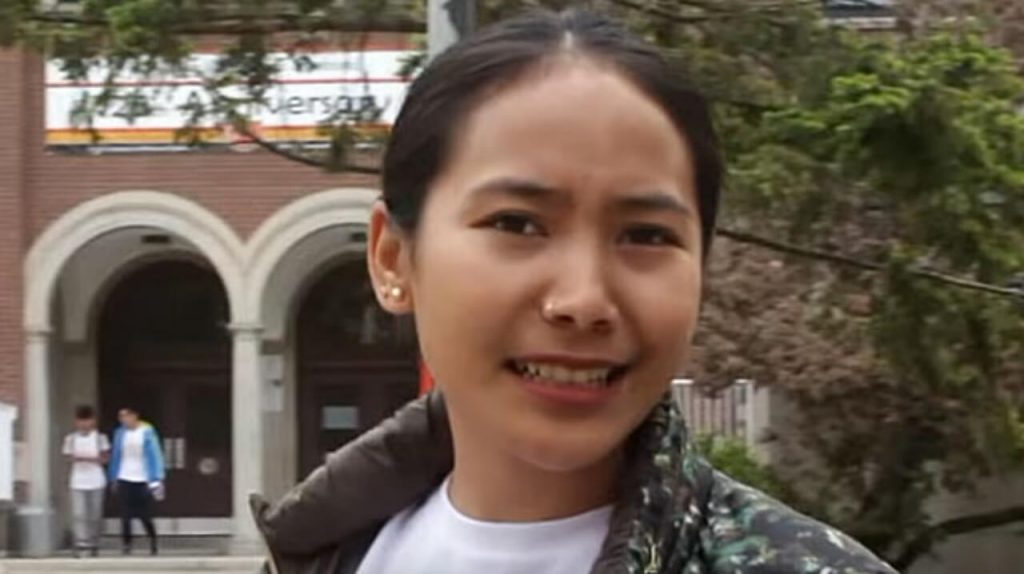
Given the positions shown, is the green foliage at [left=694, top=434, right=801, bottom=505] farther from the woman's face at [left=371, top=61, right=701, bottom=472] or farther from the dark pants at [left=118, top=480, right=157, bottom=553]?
the woman's face at [left=371, top=61, right=701, bottom=472]

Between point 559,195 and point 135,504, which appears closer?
point 559,195

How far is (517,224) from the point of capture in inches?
66.1

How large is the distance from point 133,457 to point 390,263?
20811 millimetres

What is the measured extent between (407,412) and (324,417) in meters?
24.6

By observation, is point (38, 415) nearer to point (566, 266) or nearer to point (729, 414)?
point (729, 414)

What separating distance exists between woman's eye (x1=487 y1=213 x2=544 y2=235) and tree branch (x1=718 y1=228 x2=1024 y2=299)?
21.6ft

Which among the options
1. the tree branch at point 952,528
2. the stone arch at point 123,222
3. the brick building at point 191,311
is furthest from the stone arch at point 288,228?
the tree branch at point 952,528

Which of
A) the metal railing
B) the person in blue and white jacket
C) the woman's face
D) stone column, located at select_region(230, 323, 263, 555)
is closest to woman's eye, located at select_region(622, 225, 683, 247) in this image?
the woman's face

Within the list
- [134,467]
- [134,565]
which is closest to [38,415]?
[134,467]

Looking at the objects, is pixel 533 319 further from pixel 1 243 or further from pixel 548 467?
pixel 1 243

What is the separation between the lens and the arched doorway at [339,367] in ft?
86.8

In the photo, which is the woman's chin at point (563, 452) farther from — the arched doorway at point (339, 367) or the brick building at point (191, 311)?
the arched doorway at point (339, 367)

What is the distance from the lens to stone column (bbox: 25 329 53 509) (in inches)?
950

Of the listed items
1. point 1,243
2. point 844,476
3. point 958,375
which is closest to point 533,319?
point 958,375
